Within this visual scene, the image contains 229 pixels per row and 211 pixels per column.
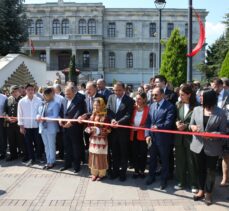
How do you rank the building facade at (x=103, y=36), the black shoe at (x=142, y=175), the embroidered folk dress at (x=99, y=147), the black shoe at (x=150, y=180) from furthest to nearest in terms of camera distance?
the building facade at (x=103, y=36)
the black shoe at (x=142, y=175)
the embroidered folk dress at (x=99, y=147)
the black shoe at (x=150, y=180)

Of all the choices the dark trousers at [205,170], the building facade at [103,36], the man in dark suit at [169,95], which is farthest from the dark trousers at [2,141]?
the building facade at [103,36]

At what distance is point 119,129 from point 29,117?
2744 millimetres

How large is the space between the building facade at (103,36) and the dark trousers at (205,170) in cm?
5729

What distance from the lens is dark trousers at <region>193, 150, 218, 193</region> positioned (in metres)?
6.59

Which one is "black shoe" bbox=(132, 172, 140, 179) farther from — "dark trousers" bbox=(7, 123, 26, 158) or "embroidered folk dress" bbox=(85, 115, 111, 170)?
"dark trousers" bbox=(7, 123, 26, 158)

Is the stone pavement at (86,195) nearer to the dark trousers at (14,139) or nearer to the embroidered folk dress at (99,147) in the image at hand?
the embroidered folk dress at (99,147)

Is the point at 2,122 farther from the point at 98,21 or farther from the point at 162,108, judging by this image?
the point at 98,21

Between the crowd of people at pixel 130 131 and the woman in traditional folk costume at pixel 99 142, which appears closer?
the crowd of people at pixel 130 131

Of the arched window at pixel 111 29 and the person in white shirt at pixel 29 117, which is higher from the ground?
the arched window at pixel 111 29

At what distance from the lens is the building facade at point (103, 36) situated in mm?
64938

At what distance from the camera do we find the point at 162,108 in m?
7.71

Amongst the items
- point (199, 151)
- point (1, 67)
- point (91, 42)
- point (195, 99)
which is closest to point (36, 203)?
point (199, 151)

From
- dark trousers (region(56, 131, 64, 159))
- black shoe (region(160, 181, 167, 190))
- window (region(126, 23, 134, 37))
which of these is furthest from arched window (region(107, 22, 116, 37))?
black shoe (region(160, 181, 167, 190))

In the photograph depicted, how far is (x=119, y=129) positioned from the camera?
825 cm
